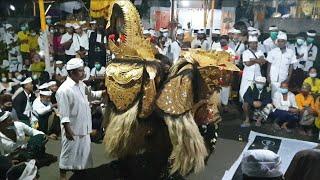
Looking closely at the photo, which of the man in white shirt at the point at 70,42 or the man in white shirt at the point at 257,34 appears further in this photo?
the man in white shirt at the point at 70,42

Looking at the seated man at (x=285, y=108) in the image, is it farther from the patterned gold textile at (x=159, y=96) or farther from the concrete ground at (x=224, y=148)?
the patterned gold textile at (x=159, y=96)

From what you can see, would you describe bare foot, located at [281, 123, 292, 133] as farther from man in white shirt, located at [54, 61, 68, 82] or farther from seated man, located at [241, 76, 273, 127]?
man in white shirt, located at [54, 61, 68, 82]

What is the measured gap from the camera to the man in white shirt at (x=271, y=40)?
6234 millimetres

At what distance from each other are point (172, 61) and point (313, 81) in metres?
2.44

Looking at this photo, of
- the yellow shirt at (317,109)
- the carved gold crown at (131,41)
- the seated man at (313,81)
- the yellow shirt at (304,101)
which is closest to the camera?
the carved gold crown at (131,41)

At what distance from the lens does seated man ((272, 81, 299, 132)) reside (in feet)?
17.9

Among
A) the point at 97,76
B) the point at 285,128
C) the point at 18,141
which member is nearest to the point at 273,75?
the point at 285,128

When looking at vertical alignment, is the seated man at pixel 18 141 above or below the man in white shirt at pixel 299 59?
below

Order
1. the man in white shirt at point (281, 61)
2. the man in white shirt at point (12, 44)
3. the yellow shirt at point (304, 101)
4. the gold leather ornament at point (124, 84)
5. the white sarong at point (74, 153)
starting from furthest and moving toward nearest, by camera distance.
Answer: the man in white shirt at point (12, 44), the man in white shirt at point (281, 61), the yellow shirt at point (304, 101), the white sarong at point (74, 153), the gold leather ornament at point (124, 84)

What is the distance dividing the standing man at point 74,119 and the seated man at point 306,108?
10.0 feet

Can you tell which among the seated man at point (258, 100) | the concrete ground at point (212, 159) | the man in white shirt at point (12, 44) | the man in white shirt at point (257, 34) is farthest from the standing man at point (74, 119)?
the man in white shirt at point (12, 44)

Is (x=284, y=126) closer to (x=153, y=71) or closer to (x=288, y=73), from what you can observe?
(x=288, y=73)

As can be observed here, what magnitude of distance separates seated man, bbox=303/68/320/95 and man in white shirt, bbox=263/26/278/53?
0.75m

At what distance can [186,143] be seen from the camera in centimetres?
313
